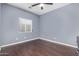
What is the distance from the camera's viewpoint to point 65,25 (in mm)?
1699

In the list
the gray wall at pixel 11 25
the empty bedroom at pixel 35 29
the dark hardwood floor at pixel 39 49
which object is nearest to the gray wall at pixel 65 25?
the empty bedroom at pixel 35 29

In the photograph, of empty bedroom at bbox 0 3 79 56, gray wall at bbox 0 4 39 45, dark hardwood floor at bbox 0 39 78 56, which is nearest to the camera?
dark hardwood floor at bbox 0 39 78 56

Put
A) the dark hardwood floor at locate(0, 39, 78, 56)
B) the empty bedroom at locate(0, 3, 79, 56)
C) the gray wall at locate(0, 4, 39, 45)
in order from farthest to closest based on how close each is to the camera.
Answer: the gray wall at locate(0, 4, 39, 45) → the empty bedroom at locate(0, 3, 79, 56) → the dark hardwood floor at locate(0, 39, 78, 56)

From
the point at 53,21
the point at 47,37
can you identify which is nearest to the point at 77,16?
the point at 53,21

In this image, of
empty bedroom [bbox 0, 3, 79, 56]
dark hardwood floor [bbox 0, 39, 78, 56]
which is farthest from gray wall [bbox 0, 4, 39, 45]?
dark hardwood floor [bbox 0, 39, 78, 56]

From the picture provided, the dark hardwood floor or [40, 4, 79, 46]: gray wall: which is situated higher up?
[40, 4, 79, 46]: gray wall

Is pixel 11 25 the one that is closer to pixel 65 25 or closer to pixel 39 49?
pixel 39 49

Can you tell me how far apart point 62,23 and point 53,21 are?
27 centimetres

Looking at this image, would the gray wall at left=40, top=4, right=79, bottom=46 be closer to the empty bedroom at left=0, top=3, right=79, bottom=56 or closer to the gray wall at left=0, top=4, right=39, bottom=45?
the empty bedroom at left=0, top=3, right=79, bottom=56

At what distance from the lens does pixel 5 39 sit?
153 centimetres

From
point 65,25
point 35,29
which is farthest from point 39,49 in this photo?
point 65,25

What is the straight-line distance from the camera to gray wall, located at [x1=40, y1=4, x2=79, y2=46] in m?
1.47

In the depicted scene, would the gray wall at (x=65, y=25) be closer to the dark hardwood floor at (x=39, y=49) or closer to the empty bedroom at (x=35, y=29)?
the empty bedroom at (x=35, y=29)

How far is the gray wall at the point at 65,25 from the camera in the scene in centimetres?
147
